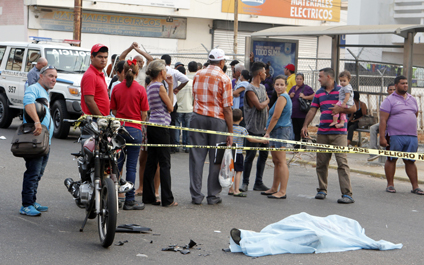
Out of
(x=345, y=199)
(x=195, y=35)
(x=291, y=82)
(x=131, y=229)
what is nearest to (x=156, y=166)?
(x=131, y=229)

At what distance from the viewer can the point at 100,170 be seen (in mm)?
5938

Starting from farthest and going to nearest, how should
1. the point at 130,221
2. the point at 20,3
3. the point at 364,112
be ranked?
the point at 20,3
the point at 364,112
the point at 130,221

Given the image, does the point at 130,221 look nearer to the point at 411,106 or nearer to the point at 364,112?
the point at 411,106

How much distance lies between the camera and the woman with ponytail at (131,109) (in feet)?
23.0

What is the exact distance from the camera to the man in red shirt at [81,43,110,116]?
6.62 meters

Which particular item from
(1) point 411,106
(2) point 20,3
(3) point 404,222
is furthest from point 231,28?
(3) point 404,222

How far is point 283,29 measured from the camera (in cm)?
1358

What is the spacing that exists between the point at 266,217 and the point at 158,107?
2.01 m

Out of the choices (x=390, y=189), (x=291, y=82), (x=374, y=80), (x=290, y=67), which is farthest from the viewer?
(x=374, y=80)

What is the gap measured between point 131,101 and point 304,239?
2834 millimetres

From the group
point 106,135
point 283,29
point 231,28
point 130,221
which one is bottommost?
point 130,221

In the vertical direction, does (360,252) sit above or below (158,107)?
below

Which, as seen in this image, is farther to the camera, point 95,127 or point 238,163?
point 238,163

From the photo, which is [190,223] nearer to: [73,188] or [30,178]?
[73,188]
